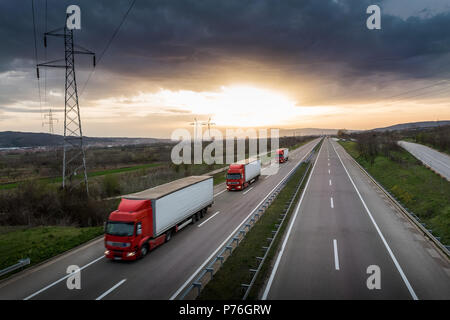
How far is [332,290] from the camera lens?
34.4ft

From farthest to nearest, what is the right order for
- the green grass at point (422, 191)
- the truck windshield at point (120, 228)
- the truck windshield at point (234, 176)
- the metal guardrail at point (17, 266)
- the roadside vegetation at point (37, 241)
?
the truck windshield at point (234, 176), the green grass at point (422, 191), the roadside vegetation at point (37, 241), the truck windshield at point (120, 228), the metal guardrail at point (17, 266)

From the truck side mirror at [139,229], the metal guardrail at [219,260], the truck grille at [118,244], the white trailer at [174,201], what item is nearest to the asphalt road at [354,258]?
the metal guardrail at [219,260]

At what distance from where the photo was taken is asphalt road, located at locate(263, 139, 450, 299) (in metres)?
10.5

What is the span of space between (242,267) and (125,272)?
19.7 ft

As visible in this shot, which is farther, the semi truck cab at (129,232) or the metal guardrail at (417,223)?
the metal guardrail at (417,223)

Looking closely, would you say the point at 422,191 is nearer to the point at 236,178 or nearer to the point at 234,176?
the point at 236,178

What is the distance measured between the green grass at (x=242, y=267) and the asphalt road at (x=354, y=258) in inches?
22.6

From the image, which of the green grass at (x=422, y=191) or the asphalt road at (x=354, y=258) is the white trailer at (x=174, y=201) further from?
the green grass at (x=422, y=191)

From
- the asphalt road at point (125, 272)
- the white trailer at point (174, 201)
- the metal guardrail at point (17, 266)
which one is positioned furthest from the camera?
the white trailer at point (174, 201)

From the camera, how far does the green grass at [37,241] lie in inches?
581

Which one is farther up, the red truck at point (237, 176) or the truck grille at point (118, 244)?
the red truck at point (237, 176)

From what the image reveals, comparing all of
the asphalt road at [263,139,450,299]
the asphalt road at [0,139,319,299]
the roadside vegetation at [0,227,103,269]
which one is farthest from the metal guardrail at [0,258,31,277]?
the asphalt road at [263,139,450,299]

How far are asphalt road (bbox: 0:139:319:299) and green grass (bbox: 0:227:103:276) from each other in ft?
2.79
